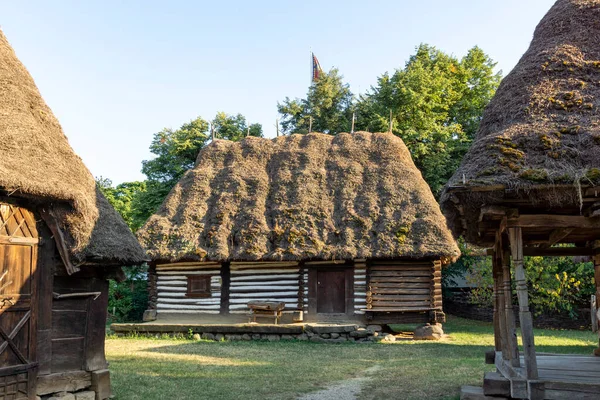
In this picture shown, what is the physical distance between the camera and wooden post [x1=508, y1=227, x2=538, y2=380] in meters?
7.23

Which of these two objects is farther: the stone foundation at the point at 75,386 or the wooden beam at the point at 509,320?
the stone foundation at the point at 75,386

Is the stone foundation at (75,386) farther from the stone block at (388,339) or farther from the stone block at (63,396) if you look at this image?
the stone block at (388,339)

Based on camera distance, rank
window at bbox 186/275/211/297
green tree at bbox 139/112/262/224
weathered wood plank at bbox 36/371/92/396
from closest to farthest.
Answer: weathered wood plank at bbox 36/371/92/396 < window at bbox 186/275/211/297 < green tree at bbox 139/112/262/224

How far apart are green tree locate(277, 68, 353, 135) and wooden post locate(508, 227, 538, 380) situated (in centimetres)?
2898

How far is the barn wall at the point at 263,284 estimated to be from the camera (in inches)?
850

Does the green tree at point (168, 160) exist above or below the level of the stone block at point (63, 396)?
above

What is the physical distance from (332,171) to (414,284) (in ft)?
20.1

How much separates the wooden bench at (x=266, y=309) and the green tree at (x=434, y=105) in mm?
12761

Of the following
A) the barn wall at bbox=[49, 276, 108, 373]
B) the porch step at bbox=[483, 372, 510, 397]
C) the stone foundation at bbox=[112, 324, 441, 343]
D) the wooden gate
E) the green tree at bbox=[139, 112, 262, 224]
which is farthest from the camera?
the green tree at bbox=[139, 112, 262, 224]

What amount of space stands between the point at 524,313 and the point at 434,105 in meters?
26.5

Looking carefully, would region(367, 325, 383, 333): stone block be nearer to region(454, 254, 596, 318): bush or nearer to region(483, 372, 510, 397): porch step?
region(454, 254, 596, 318): bush

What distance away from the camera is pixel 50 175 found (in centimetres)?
905

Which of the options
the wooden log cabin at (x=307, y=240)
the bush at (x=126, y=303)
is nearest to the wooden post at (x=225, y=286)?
the wooden log cabin at (x=307, y=240)

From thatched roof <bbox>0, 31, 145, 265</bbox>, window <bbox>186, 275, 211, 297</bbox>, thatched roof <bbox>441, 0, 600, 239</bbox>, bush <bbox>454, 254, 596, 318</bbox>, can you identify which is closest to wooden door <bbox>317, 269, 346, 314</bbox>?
window <bbox>186, 275, 211, 297</bbox>
